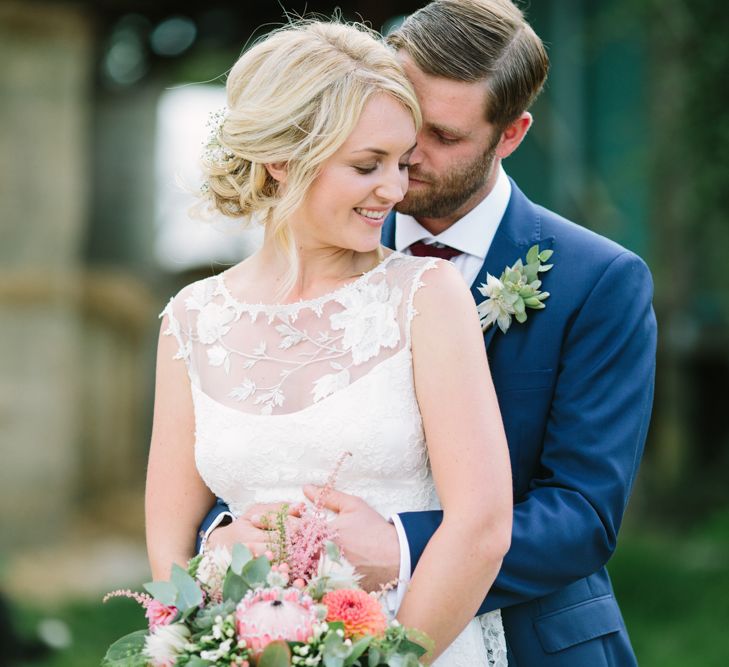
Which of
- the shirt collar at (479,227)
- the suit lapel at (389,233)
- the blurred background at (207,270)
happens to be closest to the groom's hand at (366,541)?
the shirt collar at (479,227)

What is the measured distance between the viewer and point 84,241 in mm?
10539

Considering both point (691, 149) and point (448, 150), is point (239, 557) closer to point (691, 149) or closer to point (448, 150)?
point (448, 150)

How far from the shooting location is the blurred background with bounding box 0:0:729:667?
7516 mm

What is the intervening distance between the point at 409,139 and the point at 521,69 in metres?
0.54

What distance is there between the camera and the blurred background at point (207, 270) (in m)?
7.52

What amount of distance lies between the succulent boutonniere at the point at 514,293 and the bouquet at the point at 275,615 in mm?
672

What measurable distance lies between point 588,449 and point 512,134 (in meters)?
0.90

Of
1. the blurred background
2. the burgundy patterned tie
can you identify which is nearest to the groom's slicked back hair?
the burgundy patterned tie

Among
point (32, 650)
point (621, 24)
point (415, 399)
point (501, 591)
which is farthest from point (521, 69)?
point (621, 24)

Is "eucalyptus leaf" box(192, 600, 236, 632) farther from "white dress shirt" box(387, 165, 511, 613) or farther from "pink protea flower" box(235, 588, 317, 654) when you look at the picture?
"white dress shirt" box(387, 165, 511, 613)

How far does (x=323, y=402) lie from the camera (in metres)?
2.67

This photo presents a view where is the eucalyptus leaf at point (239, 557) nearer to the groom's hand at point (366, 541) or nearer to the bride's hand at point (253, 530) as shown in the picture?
the bride's hand at point (253, 530)

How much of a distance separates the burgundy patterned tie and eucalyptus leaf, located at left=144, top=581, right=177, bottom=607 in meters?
1.16

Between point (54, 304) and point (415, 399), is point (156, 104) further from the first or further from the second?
point (415, 399)
